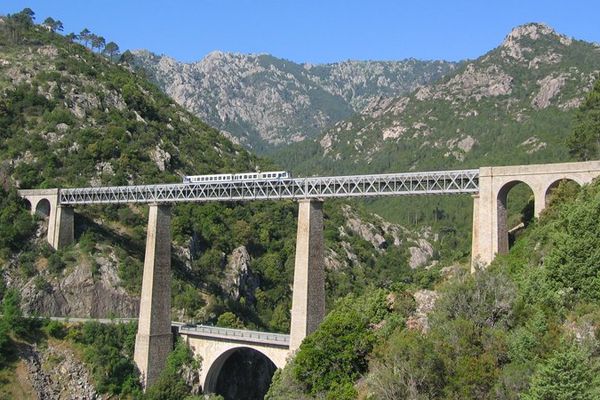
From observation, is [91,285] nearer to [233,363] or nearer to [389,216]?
[233,363]

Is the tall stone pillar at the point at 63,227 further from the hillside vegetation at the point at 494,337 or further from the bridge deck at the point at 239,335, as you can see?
the hillside vegetation at the point at 494,337

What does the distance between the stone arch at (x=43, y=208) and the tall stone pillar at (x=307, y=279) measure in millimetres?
35074

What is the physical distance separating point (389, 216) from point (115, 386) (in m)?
90.7

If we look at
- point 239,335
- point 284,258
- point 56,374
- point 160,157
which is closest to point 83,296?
point 56,374

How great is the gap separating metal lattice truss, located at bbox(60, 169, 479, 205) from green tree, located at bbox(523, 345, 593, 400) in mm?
22850

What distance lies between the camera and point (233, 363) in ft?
208

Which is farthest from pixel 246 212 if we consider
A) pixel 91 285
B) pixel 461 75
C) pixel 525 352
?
pixel 461 75

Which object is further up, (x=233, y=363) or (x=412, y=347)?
(x=412, y=347)

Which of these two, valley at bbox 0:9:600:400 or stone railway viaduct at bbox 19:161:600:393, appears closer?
valley at bbox 0:9:600:400

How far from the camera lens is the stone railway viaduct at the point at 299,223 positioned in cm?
4426

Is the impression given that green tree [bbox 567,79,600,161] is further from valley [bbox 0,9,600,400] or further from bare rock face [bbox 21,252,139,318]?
bare rock face [bbox 21,252,139,318]

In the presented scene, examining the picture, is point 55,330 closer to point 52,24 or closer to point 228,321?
point 228,321

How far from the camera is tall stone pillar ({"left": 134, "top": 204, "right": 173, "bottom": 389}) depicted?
5728cm

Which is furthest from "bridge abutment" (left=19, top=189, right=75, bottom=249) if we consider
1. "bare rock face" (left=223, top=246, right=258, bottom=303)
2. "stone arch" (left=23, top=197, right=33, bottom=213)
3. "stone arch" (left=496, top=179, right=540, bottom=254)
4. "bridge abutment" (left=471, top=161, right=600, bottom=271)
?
"stone arch" (left=496, top=179, right=540, bottom=254)
